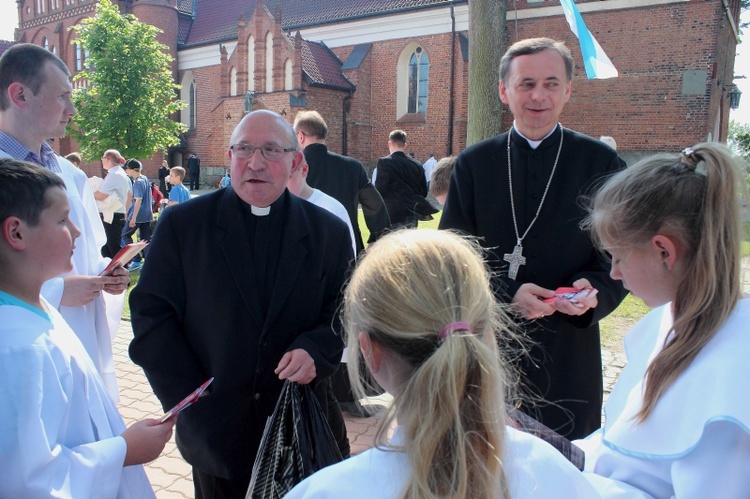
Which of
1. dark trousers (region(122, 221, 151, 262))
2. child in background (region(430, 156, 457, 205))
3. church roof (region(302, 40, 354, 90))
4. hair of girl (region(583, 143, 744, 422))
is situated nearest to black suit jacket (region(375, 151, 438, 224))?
child in background (region(430, 156, 457, 205))

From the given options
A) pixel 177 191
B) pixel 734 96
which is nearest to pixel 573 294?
pixel 177 191

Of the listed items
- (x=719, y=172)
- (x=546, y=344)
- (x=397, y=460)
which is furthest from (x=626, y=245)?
(x=546, y=344)

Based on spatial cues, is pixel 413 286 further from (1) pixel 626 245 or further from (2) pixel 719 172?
(2) pixel 719 172

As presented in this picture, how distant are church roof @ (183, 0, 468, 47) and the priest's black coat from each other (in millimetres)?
21561

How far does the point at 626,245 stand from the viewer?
5.28 feet

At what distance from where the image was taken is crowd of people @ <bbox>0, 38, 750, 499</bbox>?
115 cm

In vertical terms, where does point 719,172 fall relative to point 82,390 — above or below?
above

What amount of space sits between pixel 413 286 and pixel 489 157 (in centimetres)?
180

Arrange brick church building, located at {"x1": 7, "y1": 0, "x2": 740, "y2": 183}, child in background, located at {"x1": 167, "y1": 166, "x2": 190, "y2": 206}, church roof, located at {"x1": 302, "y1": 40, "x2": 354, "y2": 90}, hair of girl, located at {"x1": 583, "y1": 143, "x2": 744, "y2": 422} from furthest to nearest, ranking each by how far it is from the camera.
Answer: church roof, located at {"x1": 302, "y1": 40, "x2": 354, "y2": 90} < brick church building, located at {"x1": 7, "y1": 0, "x2": 740, "y2": 183} < child in background, located at {"x1": 167, "y1": 166, "x2": 190, "y2": 206} < hair of girl, located at {"x1": 583, "y1": 143, "x2": 744, "y2": 422}

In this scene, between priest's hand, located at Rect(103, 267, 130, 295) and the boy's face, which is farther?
priest's hand, located at Rect(103, 267, 130, 295)

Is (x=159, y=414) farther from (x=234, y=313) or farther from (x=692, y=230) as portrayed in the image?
(x=692, y=230)

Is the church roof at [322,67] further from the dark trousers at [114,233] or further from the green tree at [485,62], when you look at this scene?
the green tree at [485,62]

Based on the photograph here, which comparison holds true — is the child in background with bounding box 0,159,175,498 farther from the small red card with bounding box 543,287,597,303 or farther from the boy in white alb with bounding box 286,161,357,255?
the boy in white alb with bounding box 286,161,357,255

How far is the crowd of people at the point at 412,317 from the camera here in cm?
115
